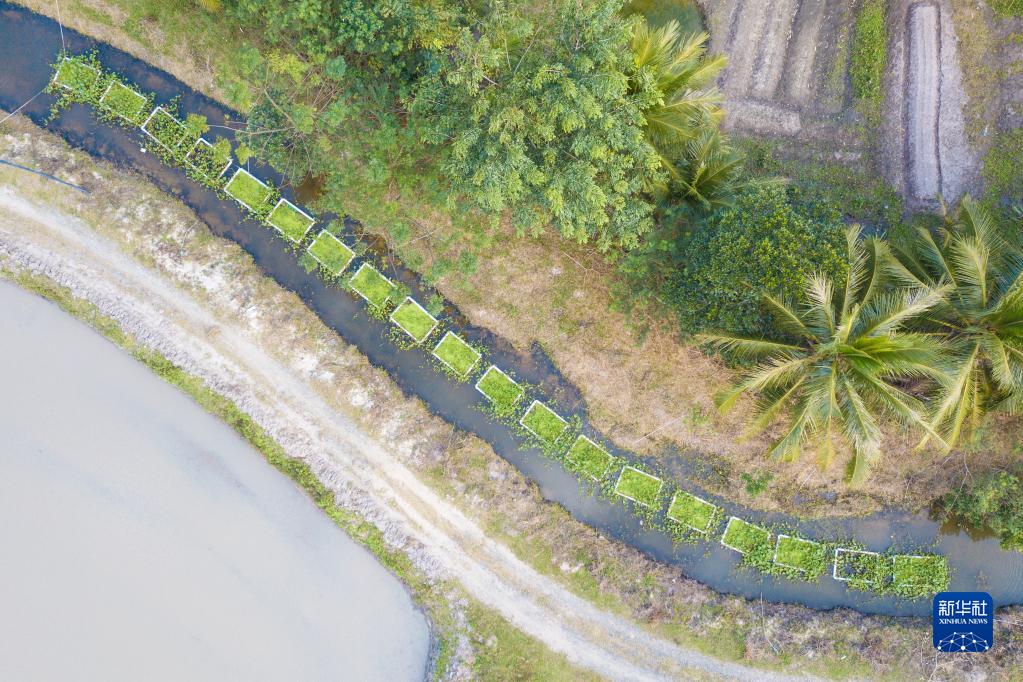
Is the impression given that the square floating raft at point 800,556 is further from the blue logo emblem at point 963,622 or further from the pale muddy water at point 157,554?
the pale muddy water at point 157,554

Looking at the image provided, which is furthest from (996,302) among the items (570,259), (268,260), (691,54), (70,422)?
(70,422)

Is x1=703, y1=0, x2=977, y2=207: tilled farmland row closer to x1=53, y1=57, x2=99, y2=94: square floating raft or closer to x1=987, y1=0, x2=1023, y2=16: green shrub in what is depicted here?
x1=987, y1=0, x2=1023, y2=16: green shrub

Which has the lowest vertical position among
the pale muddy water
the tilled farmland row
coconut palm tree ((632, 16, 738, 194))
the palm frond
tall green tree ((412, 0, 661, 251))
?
the pale muddy water

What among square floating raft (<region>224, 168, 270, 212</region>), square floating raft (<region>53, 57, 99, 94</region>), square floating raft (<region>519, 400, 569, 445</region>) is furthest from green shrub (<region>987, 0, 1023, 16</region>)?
square floating raft (<region>53, 57, 99, 94</region>)

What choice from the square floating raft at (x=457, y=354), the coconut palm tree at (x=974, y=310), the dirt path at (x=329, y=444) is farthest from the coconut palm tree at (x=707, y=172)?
the dirt path at (x=329, y=444)

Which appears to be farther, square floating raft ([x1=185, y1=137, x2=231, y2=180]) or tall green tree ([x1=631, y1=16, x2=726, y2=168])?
square floating raft ([x1=185, y1=137, x2=231, y2=180])

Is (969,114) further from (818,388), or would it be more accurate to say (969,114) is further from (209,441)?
(209,441)
